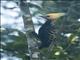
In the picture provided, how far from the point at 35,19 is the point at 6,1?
38 cm

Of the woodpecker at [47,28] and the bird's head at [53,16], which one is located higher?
the bird's head at [53,16]

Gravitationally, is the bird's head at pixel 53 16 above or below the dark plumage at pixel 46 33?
above

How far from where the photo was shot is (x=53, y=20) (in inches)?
80.4

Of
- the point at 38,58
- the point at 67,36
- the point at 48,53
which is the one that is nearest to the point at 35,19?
the point at 67,36

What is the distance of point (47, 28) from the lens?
2045mm

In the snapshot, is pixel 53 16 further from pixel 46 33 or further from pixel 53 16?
pixel 46 33

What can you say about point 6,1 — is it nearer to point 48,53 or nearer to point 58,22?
point 58,22

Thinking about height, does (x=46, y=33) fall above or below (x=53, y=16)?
below

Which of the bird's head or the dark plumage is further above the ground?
the bird's head

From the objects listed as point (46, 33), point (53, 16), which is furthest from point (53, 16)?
point (46, 33)

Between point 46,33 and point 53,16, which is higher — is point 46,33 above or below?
below

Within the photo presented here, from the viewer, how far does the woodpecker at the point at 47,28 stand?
2.03 meters

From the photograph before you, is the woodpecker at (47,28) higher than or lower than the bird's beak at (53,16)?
lower

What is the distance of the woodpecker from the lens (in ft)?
6.66
